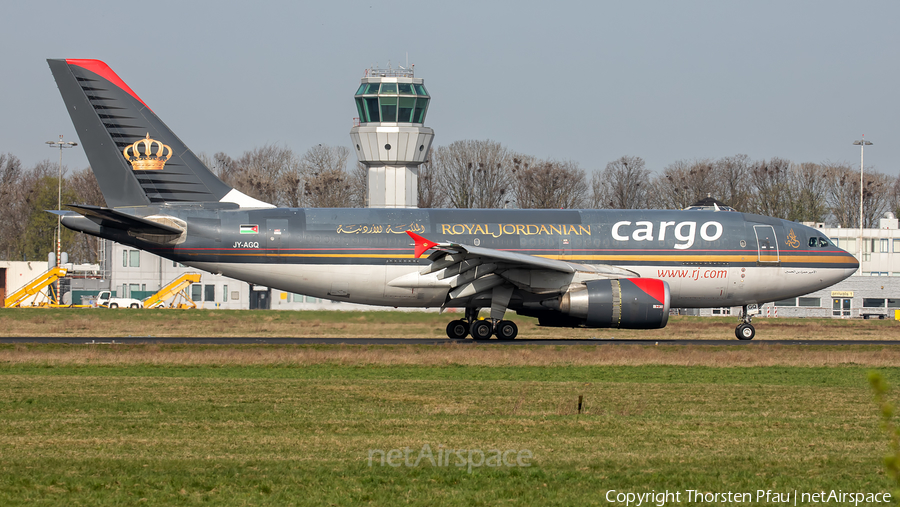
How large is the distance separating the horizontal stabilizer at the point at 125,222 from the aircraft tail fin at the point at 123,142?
1514 millimetres

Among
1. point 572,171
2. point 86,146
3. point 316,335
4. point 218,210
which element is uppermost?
point 572,171

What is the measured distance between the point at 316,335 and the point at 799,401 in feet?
62.6

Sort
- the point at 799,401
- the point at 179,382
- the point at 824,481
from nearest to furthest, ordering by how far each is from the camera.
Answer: the point at 824,481, the point at 799,401, the point at 179,382

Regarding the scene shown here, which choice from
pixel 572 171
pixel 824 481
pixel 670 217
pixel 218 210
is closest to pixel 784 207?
pixel 572 171

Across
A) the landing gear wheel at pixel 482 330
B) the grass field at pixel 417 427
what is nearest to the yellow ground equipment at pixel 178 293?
the landing gear wheel at pixel 482 330

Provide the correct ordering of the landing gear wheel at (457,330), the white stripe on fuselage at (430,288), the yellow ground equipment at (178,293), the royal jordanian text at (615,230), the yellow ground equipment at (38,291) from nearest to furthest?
the white stripe on fuselage at (430,288) < the royal jordanian text at (615,230) < the landing gear wheel at (457,330) < the yellow ground equipment at (178,293) < the yellow ground equipment at (38,291)

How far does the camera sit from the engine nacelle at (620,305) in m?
24.2

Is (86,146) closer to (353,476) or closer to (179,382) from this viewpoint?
(179,382)

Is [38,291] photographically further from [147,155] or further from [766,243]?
[766,243]

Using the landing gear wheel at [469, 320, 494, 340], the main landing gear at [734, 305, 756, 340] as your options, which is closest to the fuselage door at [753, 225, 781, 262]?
the main landing gear at [734, 305, 756, 340]

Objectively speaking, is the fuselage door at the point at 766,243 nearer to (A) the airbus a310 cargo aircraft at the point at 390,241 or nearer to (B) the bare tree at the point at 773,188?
(A) the airbus a310 cargo aircraft at the point at 390,241

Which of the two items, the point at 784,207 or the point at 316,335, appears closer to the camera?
the point at 316,335

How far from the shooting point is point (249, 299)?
58188mm

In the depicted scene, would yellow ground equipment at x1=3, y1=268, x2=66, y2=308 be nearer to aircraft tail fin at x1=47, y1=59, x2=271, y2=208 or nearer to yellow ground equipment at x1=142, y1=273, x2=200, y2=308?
yellow ground equipment at x1=142, y1=273, x2=200, y2=308
